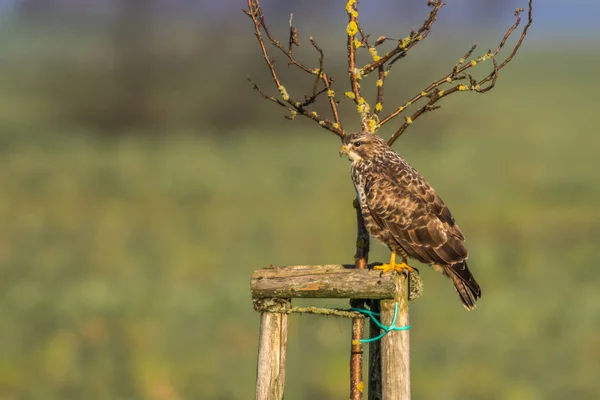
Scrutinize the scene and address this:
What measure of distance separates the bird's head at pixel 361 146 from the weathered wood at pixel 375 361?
101cm

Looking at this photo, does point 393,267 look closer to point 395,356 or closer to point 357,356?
point 357,356

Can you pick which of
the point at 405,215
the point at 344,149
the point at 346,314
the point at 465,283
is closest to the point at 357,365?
the point at 346,314

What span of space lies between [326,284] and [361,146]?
3.99 feet

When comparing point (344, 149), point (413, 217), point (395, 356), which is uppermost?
point (344, 149)

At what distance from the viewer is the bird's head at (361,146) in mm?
6742

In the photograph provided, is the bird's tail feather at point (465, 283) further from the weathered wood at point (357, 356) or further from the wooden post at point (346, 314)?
the weathered wood at point (357, 356)

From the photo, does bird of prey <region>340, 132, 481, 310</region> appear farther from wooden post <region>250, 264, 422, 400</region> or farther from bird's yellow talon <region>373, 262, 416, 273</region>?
wooden post <region>250, 264, 422, 400</region>

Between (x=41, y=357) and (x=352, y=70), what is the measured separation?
6.49 meters

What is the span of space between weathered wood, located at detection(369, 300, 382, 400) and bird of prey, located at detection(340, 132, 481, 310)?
19.1 inches

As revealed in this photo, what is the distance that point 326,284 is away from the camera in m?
5.87

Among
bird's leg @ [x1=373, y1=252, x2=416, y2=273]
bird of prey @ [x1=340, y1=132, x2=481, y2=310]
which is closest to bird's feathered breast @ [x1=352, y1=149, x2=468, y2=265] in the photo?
bird of prey @ [x1=340, y1=132, x2=481, y2=310]

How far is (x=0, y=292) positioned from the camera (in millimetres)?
14141

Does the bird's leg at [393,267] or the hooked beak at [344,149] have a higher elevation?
the hooked beak at [344,149]

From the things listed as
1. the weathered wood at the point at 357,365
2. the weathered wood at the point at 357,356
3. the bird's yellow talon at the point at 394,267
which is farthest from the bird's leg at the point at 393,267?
the weathered wood at the point at 357,365
